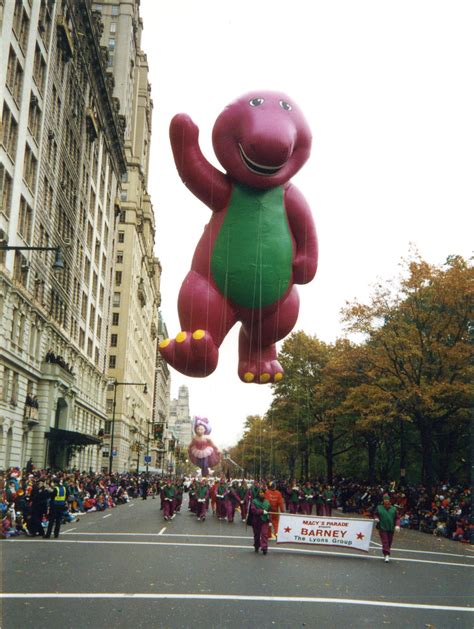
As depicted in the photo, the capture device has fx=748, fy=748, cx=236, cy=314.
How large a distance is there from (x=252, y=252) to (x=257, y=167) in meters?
1.09

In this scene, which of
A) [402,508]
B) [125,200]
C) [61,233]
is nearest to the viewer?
[402,508]

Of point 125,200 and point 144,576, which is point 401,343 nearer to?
point 144,576

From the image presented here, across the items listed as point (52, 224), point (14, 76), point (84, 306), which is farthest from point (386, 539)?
point (84, 306)

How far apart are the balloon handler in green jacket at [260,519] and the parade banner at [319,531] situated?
1.23m

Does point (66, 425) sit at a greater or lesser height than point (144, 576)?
greater

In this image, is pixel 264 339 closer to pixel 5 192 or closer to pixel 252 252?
pixel 252 252

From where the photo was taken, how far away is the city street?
9531mm

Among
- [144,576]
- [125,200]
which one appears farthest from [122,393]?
[144,576]

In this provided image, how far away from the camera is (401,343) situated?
108ft

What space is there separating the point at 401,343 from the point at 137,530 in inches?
609

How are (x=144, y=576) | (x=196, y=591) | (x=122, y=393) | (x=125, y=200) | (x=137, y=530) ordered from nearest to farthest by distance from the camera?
(x=196, y=591) → (x=144, y=576) → (x=137, y=530) → (x=122, y=393) → (x=125, y=200)

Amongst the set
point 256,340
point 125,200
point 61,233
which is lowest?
point 256,340

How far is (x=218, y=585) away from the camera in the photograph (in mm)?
12016

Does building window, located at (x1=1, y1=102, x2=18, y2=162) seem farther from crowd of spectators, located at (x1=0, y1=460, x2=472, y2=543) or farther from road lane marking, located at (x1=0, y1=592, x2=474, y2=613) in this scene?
road lane marking, located at (x1=0, y1=592, x2=474, y2=613)
